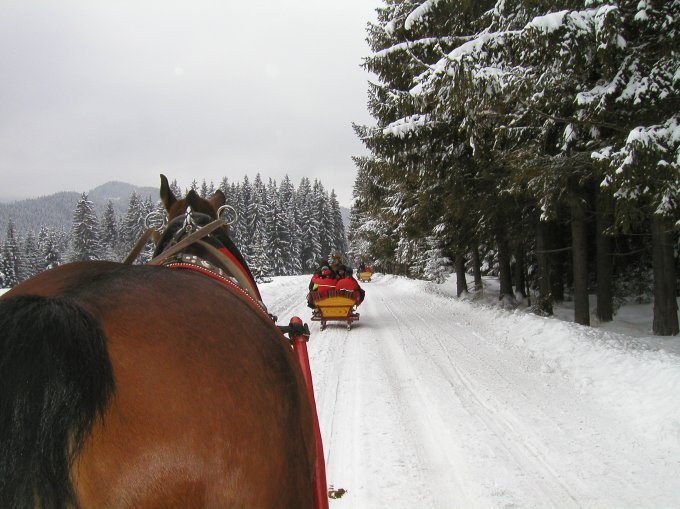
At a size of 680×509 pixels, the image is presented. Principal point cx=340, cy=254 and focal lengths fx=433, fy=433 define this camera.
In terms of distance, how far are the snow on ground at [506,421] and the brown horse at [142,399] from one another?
91.7 inches

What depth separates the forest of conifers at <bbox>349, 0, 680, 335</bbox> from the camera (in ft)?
18.9

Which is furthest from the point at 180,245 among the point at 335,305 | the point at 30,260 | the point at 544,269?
the point at 30,260

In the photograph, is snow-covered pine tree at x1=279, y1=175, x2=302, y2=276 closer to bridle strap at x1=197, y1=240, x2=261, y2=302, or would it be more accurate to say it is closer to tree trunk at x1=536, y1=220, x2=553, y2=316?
tree trunk at x1=536, y1=220, x2=553, y2=316

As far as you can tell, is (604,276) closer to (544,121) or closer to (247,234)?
(544,121)

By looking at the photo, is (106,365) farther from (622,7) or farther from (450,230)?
(450,230)

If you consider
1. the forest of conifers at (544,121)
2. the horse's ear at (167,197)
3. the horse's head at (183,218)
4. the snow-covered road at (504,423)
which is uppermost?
the forest of conifers at (544,121)

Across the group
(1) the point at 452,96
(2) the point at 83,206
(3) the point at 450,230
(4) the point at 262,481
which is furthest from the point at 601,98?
(2) the point at 83,206

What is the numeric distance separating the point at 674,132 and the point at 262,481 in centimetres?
640

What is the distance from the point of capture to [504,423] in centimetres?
477

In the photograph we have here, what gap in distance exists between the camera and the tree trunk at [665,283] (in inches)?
343

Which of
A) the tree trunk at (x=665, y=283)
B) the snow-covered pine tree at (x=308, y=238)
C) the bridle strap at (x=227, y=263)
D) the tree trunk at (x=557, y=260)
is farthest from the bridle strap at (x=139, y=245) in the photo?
the snow-covered pine tree at (x=308, y=238)

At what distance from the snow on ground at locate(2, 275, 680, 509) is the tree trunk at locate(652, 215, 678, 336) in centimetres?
54

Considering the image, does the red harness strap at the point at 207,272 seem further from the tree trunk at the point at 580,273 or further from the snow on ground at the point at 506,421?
the tree trunk at the point at 580,273

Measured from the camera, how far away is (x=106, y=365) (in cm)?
120
